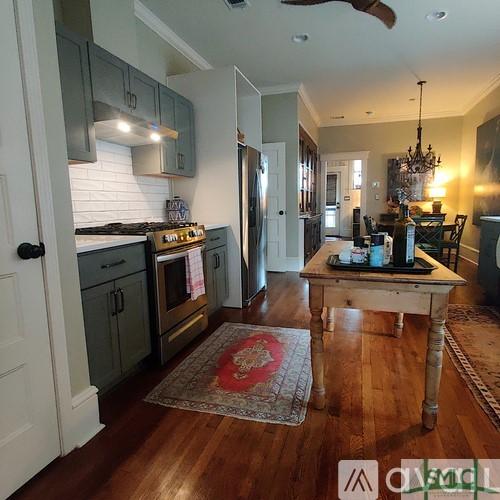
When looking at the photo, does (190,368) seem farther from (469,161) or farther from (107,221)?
(469,161)

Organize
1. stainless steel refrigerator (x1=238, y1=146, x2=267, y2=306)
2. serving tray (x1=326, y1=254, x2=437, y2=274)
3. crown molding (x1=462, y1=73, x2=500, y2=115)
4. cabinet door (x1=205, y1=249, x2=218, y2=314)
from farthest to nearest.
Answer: crown molding (x1=462, y1=73, x2=500, y2=115) < stainless steel refrigerator (x1=238, y1=146, x2=267, y2=306) < cabinet door (x1=205, y1=249, x2=218, y2=314) < serving tray (x1=326, y1=254, x2=437, y2=274)

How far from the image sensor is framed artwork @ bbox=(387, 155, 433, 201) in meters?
6.83

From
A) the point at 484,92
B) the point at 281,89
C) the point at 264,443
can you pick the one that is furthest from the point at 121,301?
the point at 484,92

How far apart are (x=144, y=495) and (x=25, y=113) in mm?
1533

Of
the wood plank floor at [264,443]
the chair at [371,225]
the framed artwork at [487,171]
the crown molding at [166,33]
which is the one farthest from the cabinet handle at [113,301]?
the framed artwork at [487,171]

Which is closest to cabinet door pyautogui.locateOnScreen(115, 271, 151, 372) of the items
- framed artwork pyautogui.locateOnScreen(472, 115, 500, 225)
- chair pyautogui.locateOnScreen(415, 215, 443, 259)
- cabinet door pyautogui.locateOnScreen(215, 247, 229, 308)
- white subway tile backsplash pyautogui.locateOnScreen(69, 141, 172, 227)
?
white subway tile backsplash pyautogui.locateOnScreen(69, 141, 172, 227)

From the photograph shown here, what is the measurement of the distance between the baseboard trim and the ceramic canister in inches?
59.6

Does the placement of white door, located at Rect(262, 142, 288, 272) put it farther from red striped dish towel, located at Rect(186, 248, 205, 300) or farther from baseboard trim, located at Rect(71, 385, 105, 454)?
baseboard trim, located at Rect(71, 385, 105, 454)

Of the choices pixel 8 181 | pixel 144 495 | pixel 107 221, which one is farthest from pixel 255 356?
pixel 8 181

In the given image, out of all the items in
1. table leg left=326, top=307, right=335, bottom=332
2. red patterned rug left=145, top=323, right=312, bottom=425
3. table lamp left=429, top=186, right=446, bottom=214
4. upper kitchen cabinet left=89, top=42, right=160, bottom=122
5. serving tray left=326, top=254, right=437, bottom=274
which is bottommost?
red patterned rug left=145, top=323, right=312, bottom=425

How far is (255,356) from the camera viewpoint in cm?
234

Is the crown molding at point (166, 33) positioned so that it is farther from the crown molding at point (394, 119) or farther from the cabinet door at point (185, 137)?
the crown molding at point (394, 119)

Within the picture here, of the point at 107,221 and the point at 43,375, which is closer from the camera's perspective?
the point at 43,375

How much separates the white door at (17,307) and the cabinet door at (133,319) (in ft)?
1.79
